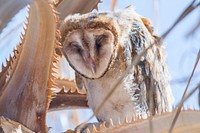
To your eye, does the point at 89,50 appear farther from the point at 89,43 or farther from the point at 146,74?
the point at 146,74

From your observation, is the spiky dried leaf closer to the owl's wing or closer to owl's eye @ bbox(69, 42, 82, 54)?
owl's eye @ bbox(69, 42, 82, 54)

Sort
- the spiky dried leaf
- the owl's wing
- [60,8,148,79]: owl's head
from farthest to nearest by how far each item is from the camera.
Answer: the owl's wing → [60,8,148,79]: owl's head → the spiky dried leaf

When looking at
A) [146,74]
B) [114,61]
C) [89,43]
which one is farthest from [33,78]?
[146,74]

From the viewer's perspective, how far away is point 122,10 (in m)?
2.74

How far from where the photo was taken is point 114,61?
98.2 inches

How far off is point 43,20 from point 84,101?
0.74m

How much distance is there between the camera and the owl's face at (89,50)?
2.27 meters

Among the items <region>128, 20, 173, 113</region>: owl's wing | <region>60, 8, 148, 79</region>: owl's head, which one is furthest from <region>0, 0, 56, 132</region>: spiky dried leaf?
<region>128, 20, 173, 113</region>: owl's wing

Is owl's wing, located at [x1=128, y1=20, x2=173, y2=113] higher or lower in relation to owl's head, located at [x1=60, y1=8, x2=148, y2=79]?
lower

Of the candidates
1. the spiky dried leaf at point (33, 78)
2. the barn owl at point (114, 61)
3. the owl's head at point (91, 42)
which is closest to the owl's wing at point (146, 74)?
the barn owl at point (114, 61)

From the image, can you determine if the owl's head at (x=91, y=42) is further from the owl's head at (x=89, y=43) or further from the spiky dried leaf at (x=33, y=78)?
the spiky dried leaf at (x=33, y=78)

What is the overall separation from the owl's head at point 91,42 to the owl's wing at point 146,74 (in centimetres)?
15

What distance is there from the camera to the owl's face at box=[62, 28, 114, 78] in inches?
89.2

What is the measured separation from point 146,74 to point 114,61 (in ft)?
0.63
